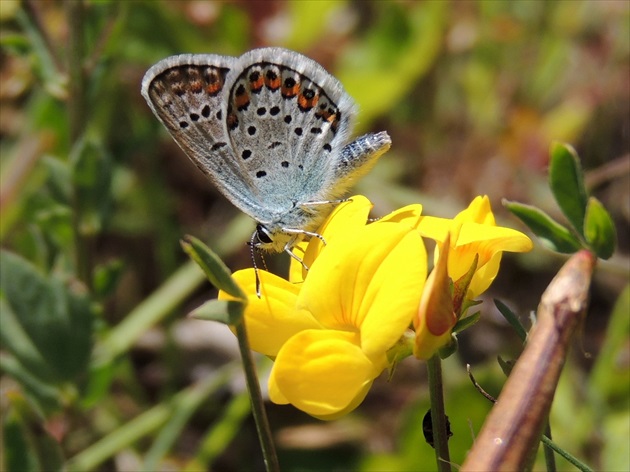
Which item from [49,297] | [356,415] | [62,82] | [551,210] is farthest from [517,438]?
[551,210]

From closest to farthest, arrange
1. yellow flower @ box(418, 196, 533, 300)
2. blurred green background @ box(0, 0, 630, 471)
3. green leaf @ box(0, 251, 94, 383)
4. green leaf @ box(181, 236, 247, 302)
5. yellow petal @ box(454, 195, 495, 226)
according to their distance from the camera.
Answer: green leaf @ box(181, 236, 247, 302) → yellow flower @ box(418, 196, 533, 300) → yellow petal @ box(454, 195, 495, 226) → green leaf @ box(0, 251, 94, 383) → blurred green background @ box(0, 0, 630, 471)

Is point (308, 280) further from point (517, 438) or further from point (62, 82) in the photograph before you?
point (62, 82)

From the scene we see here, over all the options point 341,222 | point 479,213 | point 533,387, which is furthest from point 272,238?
point 533,387

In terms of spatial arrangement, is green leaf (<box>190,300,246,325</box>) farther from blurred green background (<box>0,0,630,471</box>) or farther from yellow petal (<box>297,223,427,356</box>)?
blurred green background (<box>0,0,630,471</box>)

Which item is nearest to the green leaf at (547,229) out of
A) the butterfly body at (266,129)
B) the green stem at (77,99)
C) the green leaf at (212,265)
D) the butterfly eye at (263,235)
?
the green leaf at (212,265)

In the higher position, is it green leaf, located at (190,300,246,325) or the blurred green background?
→ green leaf, located at (190,300,246,325)

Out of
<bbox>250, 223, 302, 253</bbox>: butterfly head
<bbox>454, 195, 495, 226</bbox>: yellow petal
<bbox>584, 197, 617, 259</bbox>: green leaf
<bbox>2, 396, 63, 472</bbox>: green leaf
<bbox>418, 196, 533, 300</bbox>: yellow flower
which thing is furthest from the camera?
<bbox>2, 396, 63, 472</bbox>: green leaf

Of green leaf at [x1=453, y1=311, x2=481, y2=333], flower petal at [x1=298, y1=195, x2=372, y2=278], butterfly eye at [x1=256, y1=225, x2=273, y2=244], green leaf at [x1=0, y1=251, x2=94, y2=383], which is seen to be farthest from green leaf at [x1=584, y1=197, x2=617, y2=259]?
green leaf at [x1=0, y1=251, x2=94, y2=383]
